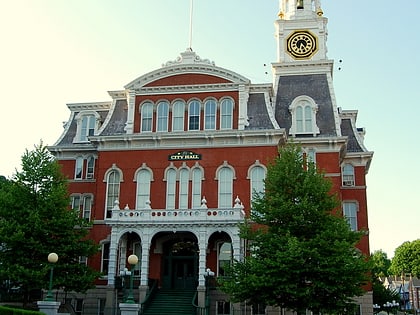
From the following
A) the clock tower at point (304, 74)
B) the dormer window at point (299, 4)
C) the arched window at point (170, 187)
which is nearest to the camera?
the arched window at point (170, 187)

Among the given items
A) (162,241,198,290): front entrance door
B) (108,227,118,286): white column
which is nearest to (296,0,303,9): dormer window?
(162,241,198,290): front entrance door

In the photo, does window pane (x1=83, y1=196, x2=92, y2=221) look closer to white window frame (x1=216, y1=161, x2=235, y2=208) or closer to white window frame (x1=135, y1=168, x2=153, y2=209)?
white window frame (x1=135, y1=168, x2=153, y2=209)

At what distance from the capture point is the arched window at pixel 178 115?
114 feet

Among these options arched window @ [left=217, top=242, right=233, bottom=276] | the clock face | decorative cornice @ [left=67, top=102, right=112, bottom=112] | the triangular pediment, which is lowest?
arched window @ [left=217, top=242, right=233, bottom=276]

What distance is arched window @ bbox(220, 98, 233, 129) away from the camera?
34375mm

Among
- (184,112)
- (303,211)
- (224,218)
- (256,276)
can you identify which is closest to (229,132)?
(184,112)

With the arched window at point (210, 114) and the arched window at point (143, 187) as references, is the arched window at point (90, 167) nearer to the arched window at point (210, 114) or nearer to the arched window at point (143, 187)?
the arched window at point (143, 187)

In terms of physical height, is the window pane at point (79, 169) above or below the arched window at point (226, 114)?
below

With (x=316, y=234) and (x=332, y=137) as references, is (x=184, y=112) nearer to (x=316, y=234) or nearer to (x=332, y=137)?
(x=332, y=137)

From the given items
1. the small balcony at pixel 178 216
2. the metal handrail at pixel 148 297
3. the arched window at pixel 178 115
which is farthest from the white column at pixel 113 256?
the arched window at pixel 178 115

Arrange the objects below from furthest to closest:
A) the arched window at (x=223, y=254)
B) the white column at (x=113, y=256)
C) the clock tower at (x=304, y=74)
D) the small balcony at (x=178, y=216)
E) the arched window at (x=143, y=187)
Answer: the clock tower at (x=304, y=74), the arched window at (x=143, y=187), the arched window at (x=223, y=254), the white column at (x=113, y=256), the small balcony at (x=178, y=216)

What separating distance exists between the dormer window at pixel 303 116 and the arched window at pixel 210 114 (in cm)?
532

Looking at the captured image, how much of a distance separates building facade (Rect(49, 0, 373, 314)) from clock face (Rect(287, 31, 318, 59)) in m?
2.09

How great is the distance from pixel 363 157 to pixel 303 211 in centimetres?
1292
